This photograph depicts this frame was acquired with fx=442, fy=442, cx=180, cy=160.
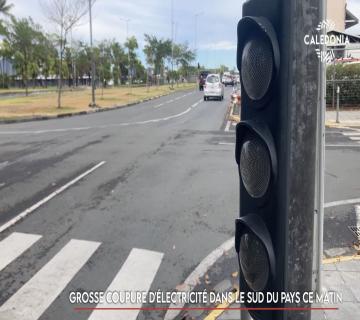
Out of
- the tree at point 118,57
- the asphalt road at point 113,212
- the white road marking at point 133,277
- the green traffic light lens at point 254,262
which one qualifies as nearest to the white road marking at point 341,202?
the asphalt road at point 113,212

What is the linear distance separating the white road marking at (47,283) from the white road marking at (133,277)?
0.53 m

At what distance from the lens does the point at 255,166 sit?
1500 millimetres

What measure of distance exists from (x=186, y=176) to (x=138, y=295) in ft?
17.8

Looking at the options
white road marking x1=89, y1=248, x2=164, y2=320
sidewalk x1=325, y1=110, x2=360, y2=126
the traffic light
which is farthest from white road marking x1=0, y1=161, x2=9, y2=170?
sidewalk x1=325, y1=110, x2=360, y2=126

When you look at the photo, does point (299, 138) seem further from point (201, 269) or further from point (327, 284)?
point (201, 269)

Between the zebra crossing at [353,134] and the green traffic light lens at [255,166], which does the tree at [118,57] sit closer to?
the zebra crossing at [353,134]

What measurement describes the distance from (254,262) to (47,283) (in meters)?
3.86

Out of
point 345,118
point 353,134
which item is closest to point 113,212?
point 353,134

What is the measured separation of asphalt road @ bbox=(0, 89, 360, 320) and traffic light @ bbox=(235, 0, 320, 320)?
3061 millimetres

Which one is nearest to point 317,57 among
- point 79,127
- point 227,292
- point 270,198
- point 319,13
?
point 319,13

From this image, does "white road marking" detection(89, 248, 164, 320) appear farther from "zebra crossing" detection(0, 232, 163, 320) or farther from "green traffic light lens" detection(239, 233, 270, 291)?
"green traffic light lens" detection(239, 233, 270, 291)

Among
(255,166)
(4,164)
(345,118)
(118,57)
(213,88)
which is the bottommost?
(4,164)

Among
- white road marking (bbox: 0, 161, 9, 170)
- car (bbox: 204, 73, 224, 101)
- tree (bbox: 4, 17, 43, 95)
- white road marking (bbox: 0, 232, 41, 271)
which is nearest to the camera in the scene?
white road marking (bbox: 0, 232, 41, 271)

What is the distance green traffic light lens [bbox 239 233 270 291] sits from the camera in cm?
145
